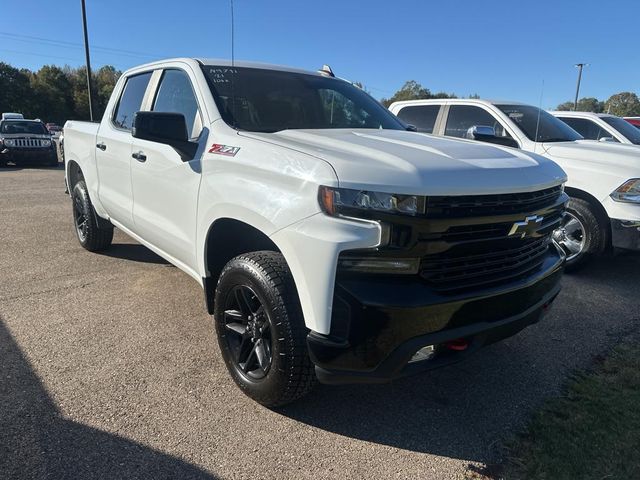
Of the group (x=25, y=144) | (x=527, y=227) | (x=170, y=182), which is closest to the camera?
(x=527, y=227)

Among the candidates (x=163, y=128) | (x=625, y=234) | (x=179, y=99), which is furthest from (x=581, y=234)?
(x=163, y=128)

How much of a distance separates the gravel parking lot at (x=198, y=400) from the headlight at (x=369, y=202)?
1.24 meters

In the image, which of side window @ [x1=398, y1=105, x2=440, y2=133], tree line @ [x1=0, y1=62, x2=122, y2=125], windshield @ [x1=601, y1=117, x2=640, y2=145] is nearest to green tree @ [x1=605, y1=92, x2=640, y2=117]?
windshield @ [x1=601, y1=117, x2=640, y2=145]

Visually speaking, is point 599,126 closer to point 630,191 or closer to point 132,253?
point 630,191

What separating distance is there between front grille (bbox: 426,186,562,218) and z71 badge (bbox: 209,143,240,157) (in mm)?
1184

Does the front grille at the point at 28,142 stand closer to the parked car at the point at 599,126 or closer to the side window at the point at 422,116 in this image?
the side window at the point at 422,116

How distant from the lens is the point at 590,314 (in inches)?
171

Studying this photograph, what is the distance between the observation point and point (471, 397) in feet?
9.86

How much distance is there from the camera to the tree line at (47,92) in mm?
61719

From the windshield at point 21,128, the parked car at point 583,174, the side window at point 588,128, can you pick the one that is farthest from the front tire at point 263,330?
the windshield at point 21,128

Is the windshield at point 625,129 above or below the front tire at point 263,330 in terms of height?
above

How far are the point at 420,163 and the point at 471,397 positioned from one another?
1537 millimetres

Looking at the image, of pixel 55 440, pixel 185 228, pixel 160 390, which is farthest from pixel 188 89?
pixel 55 440

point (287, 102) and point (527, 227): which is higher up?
point (287, 102)
